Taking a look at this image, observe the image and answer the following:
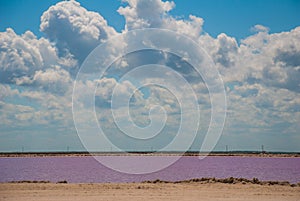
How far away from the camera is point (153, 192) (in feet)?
78.9

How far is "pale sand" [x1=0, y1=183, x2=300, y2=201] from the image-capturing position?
70.9 ft

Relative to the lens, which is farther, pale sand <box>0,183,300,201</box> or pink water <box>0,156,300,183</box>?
pink water <box>0,156,300,183</box>

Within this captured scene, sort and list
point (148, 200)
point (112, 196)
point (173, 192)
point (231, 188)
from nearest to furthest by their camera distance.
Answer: point (148, 200), point (112, 196), point (173, 192), point (231, 188)

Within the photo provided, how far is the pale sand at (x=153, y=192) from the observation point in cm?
2162

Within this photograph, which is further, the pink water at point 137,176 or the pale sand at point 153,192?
the pink water at point 137,176

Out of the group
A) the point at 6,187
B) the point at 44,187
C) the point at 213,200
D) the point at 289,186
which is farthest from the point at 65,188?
the point at 289,186

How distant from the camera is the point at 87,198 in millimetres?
21688

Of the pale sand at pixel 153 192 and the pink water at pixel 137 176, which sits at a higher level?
the pink water at pixel 137 176

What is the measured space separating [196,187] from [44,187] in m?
9.89

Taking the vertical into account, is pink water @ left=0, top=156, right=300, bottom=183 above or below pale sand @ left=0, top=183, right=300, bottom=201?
above

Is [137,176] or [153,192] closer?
[153,192]

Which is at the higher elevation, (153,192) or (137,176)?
(137,176)

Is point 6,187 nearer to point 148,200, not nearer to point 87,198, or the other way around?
point 87,198

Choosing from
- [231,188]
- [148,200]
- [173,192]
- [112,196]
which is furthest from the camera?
[231,188]
